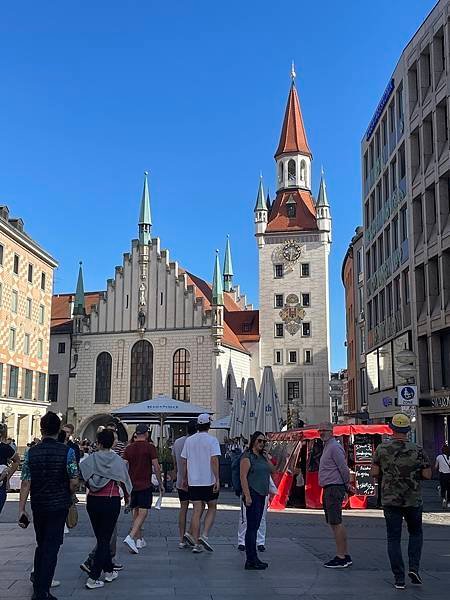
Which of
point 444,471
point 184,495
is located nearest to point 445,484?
point 444,471

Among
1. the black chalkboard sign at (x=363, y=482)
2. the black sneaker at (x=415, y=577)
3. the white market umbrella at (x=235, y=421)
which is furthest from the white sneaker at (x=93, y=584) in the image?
the white market umbrella at (x=235, y=421)

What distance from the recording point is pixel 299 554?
1037 cm

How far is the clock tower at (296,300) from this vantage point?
61156 millimetres

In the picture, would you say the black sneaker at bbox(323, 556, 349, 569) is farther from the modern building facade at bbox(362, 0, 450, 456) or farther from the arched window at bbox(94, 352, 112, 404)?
the arched window at bbox(94, 352, 112, 404)

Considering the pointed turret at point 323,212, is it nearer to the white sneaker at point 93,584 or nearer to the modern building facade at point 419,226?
the modern building facade at point 419,226

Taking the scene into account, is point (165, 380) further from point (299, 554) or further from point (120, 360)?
point (299, 554)

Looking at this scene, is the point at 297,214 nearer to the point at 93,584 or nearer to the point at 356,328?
the point at 356,328

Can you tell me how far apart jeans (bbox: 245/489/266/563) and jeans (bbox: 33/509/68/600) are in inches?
111

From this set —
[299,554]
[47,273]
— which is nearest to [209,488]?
[299,554]

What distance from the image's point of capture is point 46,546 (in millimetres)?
6801

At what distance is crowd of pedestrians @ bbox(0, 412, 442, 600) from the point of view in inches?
272

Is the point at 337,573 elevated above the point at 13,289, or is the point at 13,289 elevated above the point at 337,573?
the point at 13,289

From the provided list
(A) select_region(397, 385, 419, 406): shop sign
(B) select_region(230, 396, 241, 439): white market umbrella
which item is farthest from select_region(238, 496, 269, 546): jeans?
(B) select_region(230, 396, 241, 439): white market umbrella

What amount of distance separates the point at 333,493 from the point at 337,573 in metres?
0.96
